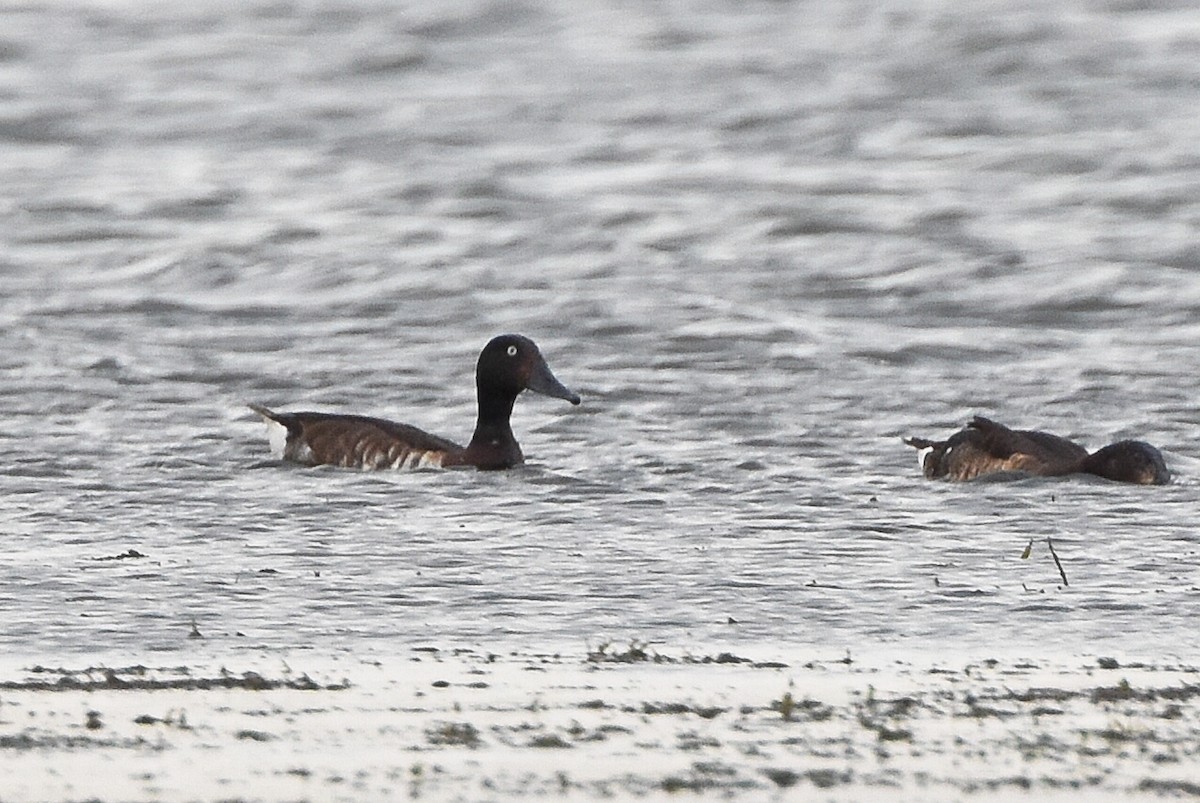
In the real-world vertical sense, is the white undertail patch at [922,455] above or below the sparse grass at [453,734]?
below

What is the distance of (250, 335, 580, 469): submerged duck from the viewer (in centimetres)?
1294

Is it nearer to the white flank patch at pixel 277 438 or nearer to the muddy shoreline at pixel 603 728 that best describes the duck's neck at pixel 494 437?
the white flank patch at pixel 277 438

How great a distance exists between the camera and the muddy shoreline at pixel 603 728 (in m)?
5.90

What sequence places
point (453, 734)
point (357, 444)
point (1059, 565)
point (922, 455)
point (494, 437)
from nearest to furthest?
point (453, 734)
point (1059, 565)
point (922, 455)
point (357, 444)
point (494, 437)

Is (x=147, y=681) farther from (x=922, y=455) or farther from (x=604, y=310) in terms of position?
(x=604, y=310)

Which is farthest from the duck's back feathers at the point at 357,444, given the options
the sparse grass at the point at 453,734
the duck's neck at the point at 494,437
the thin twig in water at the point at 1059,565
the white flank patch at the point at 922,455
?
the sparse grass at the point at 453,734

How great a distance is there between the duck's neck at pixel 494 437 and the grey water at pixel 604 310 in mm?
291

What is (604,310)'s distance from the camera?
18.3 m

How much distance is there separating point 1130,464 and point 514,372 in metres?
3.58

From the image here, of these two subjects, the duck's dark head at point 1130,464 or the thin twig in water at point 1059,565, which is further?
the duck's dark head at point 1130,464

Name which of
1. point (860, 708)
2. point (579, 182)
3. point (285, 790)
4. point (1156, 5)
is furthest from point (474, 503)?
point (1156, 5)

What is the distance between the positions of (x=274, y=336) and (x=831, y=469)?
5900mm

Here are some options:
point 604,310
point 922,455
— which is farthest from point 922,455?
point 604,310

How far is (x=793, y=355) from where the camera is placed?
1669 centimetres
